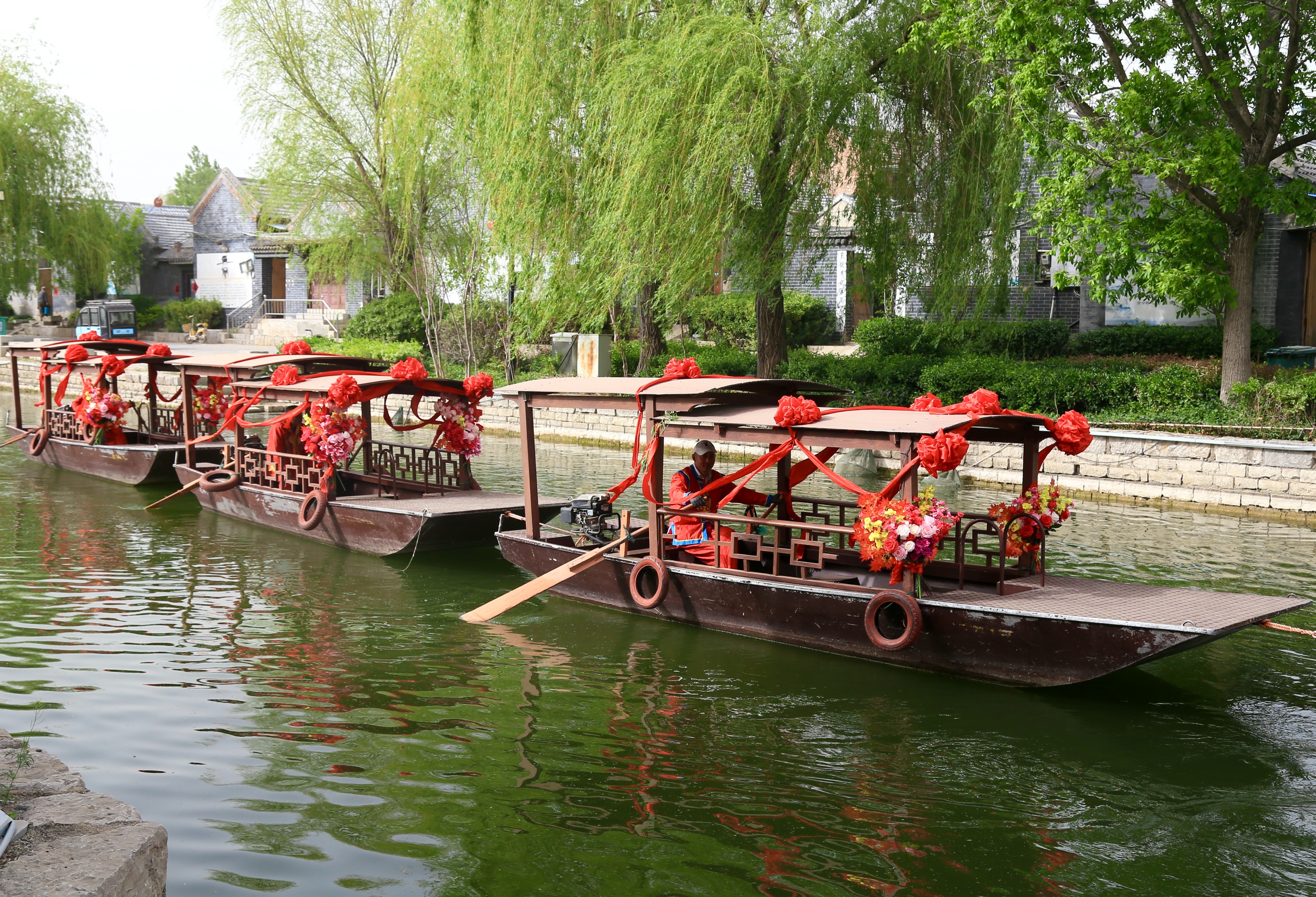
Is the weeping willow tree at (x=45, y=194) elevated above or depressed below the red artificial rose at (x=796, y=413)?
above

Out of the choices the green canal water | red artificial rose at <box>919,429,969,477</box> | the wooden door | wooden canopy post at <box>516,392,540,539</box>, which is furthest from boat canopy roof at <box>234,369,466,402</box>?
the wooden door

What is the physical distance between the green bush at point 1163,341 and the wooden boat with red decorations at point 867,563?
1273cm

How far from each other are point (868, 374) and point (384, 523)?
1052 cm

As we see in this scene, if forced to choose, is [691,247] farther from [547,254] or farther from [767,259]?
[547,254]

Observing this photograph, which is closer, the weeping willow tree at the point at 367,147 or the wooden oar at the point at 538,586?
the wooden oar at the point at 538,586

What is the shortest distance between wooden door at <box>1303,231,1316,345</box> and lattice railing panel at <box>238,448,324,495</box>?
19272 mm

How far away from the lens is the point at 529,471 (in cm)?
1016

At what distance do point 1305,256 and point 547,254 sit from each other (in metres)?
15.0

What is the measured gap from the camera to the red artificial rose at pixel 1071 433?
7977mm

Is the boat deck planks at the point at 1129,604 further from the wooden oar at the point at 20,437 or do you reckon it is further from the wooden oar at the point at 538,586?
the wooden oar at the point at 20,437

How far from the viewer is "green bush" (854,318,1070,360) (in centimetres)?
2070

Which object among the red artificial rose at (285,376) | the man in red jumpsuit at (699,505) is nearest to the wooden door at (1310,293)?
the man in red jumpsuit at (699,505)

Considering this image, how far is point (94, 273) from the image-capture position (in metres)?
39.2

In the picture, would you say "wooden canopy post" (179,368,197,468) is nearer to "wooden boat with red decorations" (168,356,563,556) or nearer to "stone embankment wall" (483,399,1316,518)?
"wooden boat with red decorations" (168,356,563,556)
